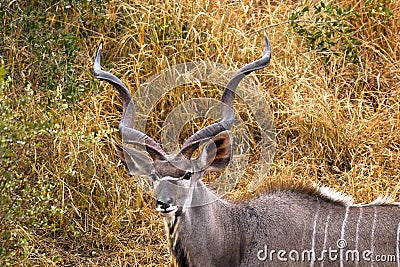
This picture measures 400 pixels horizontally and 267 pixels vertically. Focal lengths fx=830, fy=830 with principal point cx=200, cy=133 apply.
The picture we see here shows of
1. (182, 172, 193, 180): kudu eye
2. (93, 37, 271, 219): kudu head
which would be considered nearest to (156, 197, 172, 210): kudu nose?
(93, 37, 271, 219): kudu head

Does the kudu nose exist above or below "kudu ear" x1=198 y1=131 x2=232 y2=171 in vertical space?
below

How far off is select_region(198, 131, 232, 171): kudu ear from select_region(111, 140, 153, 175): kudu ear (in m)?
0.23

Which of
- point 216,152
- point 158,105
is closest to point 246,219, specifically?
point 216,152

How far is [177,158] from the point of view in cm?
351

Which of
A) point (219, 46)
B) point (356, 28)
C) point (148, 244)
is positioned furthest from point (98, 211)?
point (356, 28)

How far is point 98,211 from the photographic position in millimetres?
4578

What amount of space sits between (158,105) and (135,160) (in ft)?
4.70

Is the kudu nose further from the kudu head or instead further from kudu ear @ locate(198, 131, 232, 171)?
kudu ear @ locate(198, 131, 232, 171)

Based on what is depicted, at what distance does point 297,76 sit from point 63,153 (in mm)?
1564

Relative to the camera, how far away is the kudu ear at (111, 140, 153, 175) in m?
3.55

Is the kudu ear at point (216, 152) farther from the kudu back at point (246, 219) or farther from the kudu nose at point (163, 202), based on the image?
the kudu nose at point (163, 202)

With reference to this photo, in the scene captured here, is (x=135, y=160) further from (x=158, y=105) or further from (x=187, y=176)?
(x=158, y=105)

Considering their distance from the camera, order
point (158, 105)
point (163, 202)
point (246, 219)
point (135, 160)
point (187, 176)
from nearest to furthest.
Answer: point (163, 202) → point (187, 176) → point (135, 160) → point (246, 219) → point (158, 105)

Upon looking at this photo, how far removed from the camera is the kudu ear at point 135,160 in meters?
3.55
